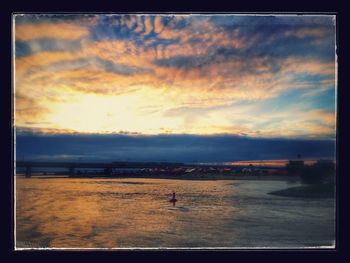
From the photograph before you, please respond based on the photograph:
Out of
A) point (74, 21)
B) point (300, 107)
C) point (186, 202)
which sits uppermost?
point (74, 21)

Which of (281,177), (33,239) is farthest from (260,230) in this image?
(33,239)

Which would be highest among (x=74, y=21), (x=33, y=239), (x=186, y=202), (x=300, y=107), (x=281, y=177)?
(x=74, y=21)

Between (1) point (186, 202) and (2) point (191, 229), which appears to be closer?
(2) point (191, 229)

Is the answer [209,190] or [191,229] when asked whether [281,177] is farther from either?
[209,190]

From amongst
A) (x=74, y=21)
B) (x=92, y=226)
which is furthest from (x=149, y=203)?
(x=74, y=21)

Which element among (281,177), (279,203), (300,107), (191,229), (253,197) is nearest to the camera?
(300,107)

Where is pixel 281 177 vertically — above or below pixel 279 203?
above

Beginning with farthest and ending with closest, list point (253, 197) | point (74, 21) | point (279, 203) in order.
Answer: point (253, 197) < point (279, 203) < point (74, 21)

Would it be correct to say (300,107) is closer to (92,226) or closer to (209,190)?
(92,226)

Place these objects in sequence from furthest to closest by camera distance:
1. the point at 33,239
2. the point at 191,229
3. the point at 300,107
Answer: the point at 191,229
the point at 300,107
the point at 33,239

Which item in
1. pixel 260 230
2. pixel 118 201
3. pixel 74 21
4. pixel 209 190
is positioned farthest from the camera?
pixel 209 190
